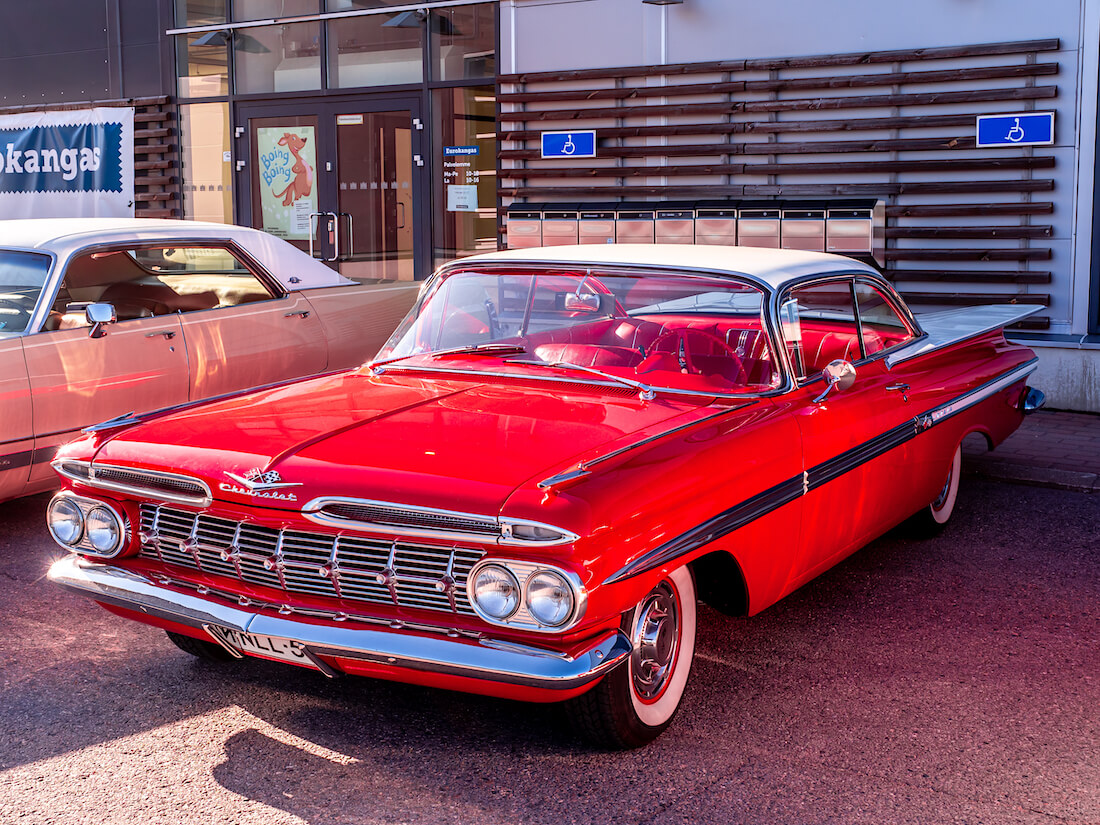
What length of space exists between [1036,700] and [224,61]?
12651mm

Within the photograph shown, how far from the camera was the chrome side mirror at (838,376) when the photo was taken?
Result: 14.1 ft

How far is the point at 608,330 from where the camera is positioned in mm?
4445

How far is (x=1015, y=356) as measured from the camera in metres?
6.18

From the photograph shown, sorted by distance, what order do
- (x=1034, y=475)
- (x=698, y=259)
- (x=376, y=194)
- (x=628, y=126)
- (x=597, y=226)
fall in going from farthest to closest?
1. (x=376, y=194)
2. (x=628, y=126)
3. (x=597, y=226)
4. (x=1034, y=475)
5. (x=698, y=259)

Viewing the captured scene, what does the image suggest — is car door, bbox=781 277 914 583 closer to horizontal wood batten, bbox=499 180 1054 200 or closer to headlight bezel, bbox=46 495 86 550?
headlight bezel, bbox=46 495 86 550

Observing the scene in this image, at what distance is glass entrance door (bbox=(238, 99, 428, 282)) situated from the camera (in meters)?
13.1

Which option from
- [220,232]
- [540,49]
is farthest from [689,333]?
[540,49]

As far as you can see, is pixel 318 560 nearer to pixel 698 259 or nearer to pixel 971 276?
pixel 698 259

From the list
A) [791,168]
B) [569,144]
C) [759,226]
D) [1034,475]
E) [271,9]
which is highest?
[271,9]

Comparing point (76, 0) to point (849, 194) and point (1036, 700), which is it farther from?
point (1036, 700)

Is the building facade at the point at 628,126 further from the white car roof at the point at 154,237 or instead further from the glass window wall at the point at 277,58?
the white car roof at the point at 154,237

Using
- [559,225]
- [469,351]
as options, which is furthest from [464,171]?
[469,351]

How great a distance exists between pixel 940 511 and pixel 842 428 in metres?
1.64

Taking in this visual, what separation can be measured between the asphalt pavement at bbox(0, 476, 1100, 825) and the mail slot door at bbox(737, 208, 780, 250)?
529 cm
